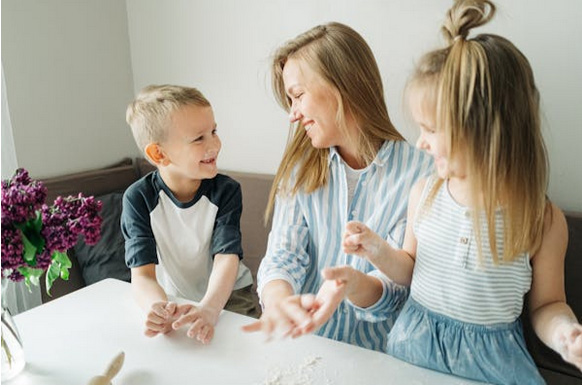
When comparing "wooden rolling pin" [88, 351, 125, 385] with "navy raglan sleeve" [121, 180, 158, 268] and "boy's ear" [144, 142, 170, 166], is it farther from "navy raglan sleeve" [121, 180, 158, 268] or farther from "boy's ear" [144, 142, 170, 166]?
"boy's ear" [144, 142, 170, 166]

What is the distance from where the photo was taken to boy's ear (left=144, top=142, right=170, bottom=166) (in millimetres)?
1499

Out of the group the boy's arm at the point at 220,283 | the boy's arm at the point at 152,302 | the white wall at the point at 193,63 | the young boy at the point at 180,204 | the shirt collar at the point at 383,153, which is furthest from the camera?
the white wall at the point at 193,63

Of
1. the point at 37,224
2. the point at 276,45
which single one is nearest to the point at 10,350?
the point at 37,224

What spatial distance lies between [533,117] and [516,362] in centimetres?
47

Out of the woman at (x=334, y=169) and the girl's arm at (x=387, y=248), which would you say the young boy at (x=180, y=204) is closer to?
the woman at (x=334, y=169)

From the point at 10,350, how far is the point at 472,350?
3.04 ft

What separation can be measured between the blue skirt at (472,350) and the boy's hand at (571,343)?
0.13 m

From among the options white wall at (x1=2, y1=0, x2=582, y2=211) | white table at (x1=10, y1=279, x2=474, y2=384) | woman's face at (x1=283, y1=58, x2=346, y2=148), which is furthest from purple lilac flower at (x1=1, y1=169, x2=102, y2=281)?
white wall at (x1=2, y1=0, x2=582, y2=211)

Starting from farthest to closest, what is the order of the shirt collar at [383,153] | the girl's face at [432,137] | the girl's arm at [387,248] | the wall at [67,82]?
the wall at [67,82], the shirt collar at [383,153], the girl's arm at [387,248], the girl's face at [432,137]

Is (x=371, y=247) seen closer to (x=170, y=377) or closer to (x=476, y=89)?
(x=476, y=89)

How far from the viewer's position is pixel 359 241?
3.35ft

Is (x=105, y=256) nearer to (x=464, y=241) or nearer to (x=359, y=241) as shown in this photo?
(x=359, y=241)

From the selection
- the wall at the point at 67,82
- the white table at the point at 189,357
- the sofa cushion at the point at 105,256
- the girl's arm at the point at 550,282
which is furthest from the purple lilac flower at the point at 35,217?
the wall at the point at 67,82

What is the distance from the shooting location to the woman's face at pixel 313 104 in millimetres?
1318
